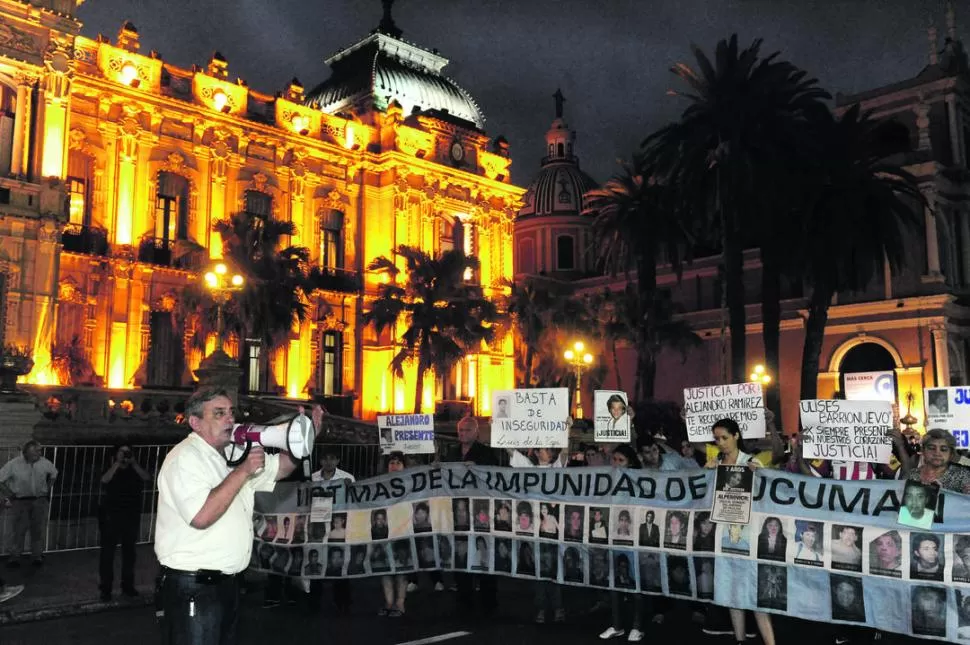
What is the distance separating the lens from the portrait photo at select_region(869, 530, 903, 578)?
7188 millimetres

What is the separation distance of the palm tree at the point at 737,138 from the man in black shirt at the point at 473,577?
22.0 meters

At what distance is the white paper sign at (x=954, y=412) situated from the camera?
11.2m

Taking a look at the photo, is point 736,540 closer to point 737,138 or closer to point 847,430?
point 847,430

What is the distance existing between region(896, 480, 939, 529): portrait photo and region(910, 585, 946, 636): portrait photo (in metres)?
0.51

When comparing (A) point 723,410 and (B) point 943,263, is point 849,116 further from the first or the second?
(A) point 723,410

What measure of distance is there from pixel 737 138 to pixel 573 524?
962 inches

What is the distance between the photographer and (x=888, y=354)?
45.7 meters

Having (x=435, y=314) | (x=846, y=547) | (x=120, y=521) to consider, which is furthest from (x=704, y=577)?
(x=435, y=314)

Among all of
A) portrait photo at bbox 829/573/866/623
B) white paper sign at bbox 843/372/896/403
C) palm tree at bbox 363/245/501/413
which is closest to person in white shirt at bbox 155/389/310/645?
portrait photo at bbox 829/573/866/623

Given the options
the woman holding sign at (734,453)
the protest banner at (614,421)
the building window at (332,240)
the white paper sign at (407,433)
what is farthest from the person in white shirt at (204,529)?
the building window at (332,240)

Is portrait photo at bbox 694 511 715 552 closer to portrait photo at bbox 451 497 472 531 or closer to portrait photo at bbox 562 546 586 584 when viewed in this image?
portrait photo at bbox 562 546 586 584

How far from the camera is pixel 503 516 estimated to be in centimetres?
977

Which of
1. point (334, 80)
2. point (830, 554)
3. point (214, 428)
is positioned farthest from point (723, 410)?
point (334, 80)

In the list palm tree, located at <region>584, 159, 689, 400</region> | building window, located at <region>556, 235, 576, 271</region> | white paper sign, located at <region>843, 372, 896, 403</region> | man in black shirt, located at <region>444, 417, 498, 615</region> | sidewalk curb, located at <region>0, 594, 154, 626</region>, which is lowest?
sidewalk curb, located at <region>0, 594, 154, 626</region>
